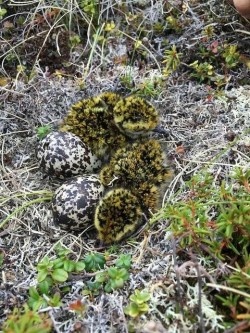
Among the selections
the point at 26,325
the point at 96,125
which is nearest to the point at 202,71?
the point at 96,125

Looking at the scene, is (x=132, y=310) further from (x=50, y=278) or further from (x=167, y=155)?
(x=167, y=155)

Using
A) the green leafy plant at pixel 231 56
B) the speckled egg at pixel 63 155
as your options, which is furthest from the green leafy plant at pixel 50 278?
the green leafy plant at pixel 231 56

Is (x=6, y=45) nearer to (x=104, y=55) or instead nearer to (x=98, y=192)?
(x=104, y=55)

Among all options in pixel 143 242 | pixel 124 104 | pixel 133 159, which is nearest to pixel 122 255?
pixel 143 242

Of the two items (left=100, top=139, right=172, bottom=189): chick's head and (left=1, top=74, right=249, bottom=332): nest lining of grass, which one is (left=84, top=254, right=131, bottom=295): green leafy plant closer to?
(left=1, top=74, right=249, bottom=332): nest lining of grass

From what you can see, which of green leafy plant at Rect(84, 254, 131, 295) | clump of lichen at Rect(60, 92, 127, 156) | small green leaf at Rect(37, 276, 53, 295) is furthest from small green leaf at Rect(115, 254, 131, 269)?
clump of lichen at Rect(60, 92, 127, 156)

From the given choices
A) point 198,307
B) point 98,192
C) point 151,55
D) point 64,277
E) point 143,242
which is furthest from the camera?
point 151,55

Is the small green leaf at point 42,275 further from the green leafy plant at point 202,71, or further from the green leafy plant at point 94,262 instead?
the green leafy plant at point 202,71

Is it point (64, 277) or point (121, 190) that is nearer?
point (64, 277)
